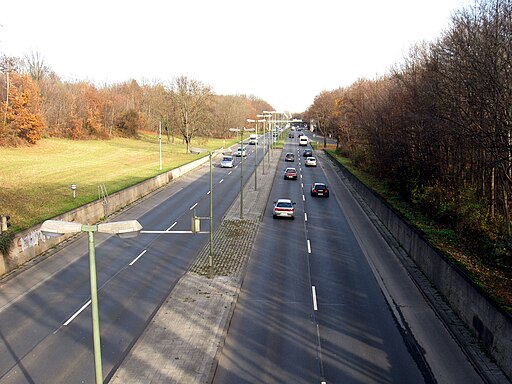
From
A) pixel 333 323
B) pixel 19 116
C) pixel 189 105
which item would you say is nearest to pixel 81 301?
pixel 333 323

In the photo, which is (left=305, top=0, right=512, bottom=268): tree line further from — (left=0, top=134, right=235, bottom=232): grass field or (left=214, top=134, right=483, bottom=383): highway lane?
(left=0, top=134, right=235, bottom=232): grass field

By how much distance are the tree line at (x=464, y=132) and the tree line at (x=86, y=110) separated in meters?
47.4

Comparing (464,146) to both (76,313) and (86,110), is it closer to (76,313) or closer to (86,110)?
(76,313)

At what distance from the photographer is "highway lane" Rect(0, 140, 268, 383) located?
12.8 m

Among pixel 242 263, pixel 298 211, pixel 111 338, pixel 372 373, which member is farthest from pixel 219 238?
pixel 372 373

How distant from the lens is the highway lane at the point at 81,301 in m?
12.8

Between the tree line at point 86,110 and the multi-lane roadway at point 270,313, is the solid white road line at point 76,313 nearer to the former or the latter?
the multi-lane roadway at point 270,313

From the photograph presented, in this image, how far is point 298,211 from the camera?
114 ft

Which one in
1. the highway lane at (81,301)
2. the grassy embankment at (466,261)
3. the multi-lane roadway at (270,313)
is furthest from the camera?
the grassy embankment at (466,261)

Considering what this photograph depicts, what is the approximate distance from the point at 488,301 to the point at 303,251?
36.9ft

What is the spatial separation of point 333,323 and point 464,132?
11891mm

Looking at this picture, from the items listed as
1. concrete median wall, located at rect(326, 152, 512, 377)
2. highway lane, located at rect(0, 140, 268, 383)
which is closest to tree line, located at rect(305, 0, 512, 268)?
concrete median wall, located at rect(326, 152, 512, 377)

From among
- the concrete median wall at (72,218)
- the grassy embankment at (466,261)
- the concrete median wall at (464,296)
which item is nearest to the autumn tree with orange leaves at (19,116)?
the concrete median wall at (72,218)

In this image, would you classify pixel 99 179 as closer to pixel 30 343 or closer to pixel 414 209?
pixel 414 209
